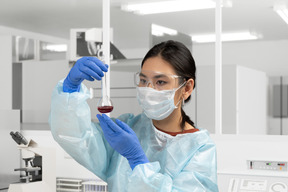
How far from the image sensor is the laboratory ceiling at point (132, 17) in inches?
195

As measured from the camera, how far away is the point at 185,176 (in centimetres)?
131

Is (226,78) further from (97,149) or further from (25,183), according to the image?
(97,149)

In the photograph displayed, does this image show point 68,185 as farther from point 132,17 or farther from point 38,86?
point 132,17

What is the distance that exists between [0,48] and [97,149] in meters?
2.29

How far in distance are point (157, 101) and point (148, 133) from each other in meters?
0.13

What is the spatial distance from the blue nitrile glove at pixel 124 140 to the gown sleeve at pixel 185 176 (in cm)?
3

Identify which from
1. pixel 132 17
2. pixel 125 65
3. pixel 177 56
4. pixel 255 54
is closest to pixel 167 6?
pixel 132 17

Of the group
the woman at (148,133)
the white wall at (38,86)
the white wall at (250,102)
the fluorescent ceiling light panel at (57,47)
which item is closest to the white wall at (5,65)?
the white wall at (38,86)

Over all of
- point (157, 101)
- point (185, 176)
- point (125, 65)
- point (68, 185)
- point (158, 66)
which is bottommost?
point (68, 185)

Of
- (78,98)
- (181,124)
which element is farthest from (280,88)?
(78,98)

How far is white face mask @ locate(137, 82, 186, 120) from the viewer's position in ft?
4.77

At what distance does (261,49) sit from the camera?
571cm

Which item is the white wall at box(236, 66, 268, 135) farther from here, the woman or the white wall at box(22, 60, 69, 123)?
the woman

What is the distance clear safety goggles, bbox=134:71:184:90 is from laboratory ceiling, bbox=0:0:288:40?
3302 mm
